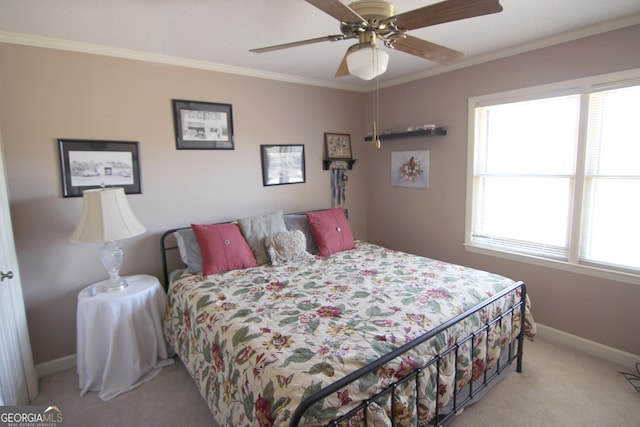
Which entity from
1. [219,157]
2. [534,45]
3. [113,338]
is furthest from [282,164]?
[534,45]

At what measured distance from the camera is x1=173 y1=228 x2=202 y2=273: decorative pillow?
2.72 meters

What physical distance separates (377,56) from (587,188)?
2.11 meters

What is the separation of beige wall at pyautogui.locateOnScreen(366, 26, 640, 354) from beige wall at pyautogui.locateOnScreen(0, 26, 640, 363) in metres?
0.01

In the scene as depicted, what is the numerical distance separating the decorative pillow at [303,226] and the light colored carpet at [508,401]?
150cm

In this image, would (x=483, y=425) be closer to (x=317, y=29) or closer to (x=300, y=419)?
(x=300, y=419)

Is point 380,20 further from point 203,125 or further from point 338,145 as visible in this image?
point 338,145

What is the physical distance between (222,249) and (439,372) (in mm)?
1822

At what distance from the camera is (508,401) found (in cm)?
209

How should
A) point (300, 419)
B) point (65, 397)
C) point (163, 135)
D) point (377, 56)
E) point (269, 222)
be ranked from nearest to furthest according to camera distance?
point (300, 419) → point (377, 56) → point (65, 397) → point (163, 135) → point (269, 222)

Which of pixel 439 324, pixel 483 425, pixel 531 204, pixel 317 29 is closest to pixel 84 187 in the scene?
pixel 317 29

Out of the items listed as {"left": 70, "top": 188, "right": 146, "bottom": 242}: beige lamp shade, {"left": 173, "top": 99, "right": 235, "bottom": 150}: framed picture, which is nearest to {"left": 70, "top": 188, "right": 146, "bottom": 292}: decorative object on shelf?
{"left": 70, "top": 188, "right": 146, "bottom": 242}: beige lamp shade

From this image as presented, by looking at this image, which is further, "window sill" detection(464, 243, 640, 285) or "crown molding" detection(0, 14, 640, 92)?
"window sill" detection(464, 243, 640, 285)

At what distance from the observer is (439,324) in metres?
1.77

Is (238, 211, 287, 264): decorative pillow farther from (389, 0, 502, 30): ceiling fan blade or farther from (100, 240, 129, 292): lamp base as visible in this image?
(389, 0, 502, 30): ceiling fan blade
